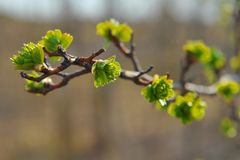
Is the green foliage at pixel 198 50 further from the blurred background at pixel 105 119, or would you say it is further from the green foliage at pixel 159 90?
the blurred background at pixel 105 119

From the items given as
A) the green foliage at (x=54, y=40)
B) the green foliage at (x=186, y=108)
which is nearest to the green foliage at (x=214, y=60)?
the green foliage at (x=186, y=108)

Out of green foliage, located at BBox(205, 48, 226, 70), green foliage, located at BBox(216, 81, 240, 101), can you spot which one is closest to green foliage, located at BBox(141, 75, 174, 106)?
green foliage, located at BBox(216, 81, 240, 101)

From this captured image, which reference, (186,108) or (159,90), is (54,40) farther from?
(186,108)

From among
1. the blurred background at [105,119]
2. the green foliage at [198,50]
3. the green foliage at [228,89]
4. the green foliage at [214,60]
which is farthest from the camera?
the blurred background at [105,119]

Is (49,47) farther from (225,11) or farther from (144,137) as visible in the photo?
(144,137)

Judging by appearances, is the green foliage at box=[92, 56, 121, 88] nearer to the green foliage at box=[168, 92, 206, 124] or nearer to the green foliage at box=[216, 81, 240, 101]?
the green foliage at box=[168, 92, 206, 124]

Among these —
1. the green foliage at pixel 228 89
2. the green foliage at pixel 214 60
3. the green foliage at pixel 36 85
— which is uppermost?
the green foliage at pixel 36 85

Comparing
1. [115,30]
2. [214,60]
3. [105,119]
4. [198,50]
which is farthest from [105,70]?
[105,119]
